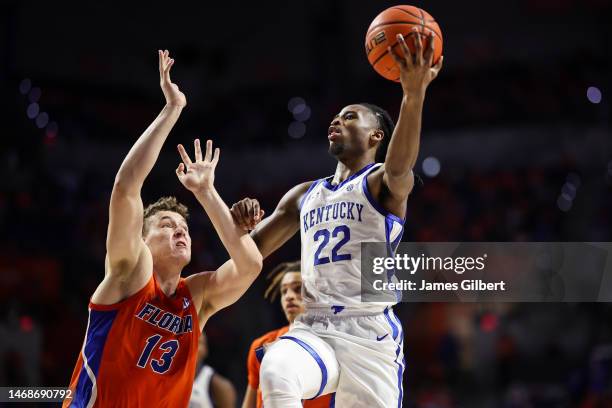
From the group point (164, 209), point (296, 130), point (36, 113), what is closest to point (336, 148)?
point (164, 209)

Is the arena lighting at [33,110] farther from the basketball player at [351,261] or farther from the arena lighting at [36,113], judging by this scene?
the basketball player at [351,261]

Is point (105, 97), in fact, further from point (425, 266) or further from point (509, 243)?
point (425, 266)

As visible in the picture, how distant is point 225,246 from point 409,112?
4.07 feet

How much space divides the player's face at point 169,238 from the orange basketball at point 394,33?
136 cm

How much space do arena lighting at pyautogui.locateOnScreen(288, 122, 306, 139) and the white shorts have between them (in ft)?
35.8

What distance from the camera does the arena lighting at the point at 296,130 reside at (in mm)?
14766

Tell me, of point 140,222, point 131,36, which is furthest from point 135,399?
point 131,36

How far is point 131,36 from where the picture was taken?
1634 cm

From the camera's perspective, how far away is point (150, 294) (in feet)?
13.0

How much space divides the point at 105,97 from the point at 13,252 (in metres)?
5.40

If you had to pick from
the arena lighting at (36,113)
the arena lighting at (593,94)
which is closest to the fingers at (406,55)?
the arena lighting at (593,94)

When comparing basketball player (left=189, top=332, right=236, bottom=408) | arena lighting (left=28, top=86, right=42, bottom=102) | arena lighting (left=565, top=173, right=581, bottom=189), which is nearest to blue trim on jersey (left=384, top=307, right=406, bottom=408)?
basketball player (left=189, top=332, right=236, bottom=408)

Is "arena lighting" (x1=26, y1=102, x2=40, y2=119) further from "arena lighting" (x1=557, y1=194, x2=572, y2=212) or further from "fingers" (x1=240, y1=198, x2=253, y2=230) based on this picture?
"fingers" (x1=240, y1=198, x2=253, y2=230)

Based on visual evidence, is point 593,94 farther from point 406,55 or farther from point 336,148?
point 406,55
